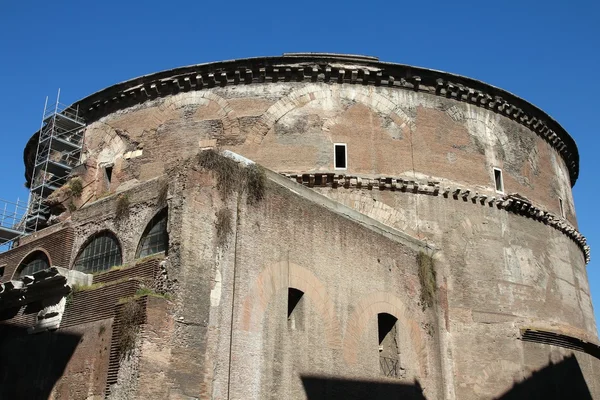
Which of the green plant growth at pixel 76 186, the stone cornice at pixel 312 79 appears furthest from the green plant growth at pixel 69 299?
the stone cornice at pixel 312 79

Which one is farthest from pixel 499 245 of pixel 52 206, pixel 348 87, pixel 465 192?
pixel 52 206

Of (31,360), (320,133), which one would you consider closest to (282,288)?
(31,360)

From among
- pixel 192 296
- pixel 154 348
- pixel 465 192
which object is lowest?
pixel 154 348

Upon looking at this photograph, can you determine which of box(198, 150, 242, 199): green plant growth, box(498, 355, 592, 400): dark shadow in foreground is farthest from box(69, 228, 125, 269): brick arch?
box(498, 355, 592, 400): dark shadow in foreground

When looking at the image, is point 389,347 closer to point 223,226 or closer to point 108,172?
point 223,226

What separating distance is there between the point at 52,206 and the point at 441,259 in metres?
9.93

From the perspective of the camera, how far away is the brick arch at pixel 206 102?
53.7ft

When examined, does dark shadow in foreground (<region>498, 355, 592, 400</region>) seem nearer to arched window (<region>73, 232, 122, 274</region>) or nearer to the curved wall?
the curved wall

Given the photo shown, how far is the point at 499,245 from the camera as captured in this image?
52.7ft

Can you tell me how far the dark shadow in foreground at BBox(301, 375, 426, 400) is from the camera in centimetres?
1019

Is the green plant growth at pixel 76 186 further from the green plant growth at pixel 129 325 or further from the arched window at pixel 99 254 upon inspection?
the green plant growth at pixel 129 325

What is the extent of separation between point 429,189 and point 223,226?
758 centimetres

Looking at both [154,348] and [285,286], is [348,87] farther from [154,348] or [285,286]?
[154,348]

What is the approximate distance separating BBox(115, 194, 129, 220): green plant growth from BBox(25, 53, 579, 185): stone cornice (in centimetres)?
699
